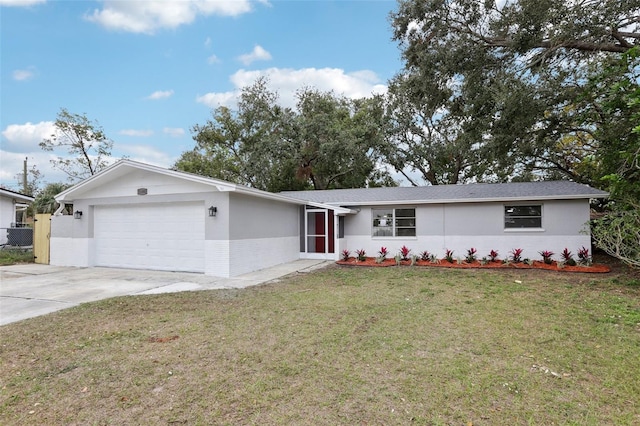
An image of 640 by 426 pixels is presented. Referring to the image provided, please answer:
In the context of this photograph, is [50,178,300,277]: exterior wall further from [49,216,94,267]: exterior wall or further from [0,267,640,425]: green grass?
[0,267,640,425]: green grass

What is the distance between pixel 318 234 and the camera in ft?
49.0

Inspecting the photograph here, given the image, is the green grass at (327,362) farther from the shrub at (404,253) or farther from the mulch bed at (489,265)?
the shrub at (404,253)

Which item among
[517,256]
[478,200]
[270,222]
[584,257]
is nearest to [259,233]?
[270,222]

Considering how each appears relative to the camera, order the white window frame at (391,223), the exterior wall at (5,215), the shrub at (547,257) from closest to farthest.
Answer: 1. the shrub at (547,257)
2. the white window frame at (391,223)
3. the exterior wall at (5,215)

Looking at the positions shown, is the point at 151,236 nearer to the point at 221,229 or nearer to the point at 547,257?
the point at 221,229

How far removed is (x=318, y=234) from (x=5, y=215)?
14722 mm

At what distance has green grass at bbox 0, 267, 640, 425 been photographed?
2867 millimetres

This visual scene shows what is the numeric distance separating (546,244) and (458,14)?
8.48m

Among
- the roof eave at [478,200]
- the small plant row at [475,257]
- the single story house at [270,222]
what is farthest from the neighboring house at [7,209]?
the small plant row at [475,257]

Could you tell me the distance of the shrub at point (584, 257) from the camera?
36.8 feet

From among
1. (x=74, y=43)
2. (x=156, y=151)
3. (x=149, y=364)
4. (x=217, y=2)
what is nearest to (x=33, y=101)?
(x=74, y=43)

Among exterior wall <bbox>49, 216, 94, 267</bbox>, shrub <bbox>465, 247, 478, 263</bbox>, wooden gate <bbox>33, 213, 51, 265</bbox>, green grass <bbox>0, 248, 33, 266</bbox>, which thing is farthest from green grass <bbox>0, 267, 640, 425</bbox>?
green grass <bbox>0, 248, 33, 266</bbox>

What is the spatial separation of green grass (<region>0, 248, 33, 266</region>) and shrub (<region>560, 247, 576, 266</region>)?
19124mm

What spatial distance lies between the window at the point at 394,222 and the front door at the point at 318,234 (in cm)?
191
